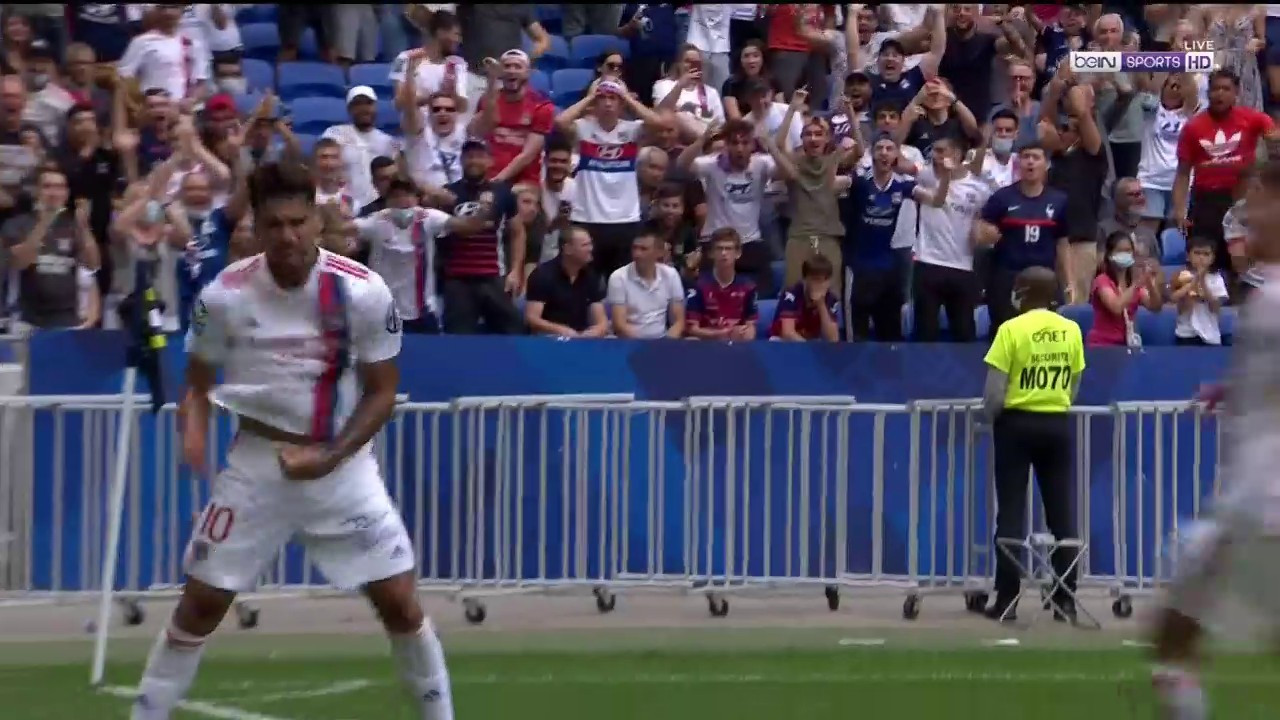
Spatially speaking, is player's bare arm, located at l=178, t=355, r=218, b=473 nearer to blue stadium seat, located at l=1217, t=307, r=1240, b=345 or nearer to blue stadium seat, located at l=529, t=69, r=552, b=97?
blue stadium seat, located at l=1217, t=307, r=1240, b=345

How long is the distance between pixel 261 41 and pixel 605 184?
181 inches

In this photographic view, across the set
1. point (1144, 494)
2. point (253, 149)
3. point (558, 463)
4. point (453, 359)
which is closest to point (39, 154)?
point (253, 149)

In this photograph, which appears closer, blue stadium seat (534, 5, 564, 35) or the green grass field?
the green grass field

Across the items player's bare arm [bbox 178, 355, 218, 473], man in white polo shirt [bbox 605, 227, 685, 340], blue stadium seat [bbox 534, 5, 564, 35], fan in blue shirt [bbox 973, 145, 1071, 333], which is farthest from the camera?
blue stadium seat [bbox 534, 5, 564, 35]

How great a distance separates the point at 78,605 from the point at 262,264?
6487 millimetres

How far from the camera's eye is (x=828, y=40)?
19.0 metres

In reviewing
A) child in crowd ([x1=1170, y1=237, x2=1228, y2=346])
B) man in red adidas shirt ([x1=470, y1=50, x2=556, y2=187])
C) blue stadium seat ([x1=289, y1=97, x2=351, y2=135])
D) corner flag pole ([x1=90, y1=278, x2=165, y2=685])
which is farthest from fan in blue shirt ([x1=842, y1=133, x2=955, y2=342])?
corner flag pole ([x1=90, y1=278, x2=165, y2=685])

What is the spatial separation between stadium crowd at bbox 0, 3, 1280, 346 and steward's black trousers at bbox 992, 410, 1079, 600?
2.19 meters

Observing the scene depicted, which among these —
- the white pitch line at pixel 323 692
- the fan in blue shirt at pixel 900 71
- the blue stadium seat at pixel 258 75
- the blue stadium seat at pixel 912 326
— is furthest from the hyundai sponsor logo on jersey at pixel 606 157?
the white pitch line at pixel 323 692

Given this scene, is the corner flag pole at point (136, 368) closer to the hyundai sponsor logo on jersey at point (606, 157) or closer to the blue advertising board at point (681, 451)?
the blue advertising board at point (681, 451)

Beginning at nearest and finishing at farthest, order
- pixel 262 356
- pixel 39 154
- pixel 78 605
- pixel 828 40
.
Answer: pixel 262 356 → pixel 78 605 → pixel 39 154 → pixel 828 40

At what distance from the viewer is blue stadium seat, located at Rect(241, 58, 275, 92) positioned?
738 inches

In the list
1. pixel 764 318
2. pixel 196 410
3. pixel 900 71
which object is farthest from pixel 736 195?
pixel 196 410

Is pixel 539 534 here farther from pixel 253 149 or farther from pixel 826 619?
pixel 253 149
